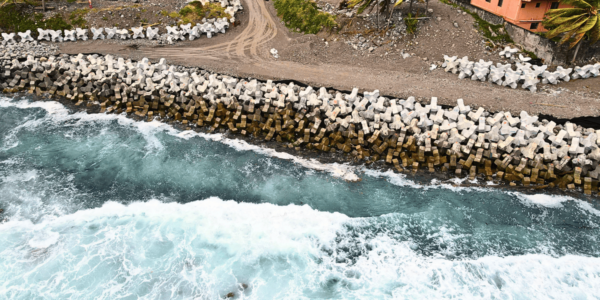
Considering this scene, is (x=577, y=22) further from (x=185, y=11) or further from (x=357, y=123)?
(x=185, y=11)

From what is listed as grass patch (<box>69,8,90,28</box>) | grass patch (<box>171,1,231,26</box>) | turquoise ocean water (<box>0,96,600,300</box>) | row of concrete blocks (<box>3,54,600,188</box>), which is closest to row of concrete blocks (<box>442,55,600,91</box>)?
row of concrete blocks (<box>3,54,600,188</box>)

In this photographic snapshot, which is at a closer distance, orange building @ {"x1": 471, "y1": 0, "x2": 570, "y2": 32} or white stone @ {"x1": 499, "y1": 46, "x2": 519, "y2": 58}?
white stone @ {"x1": 499, "y1": 46, "x2": 519, "y2": 58}

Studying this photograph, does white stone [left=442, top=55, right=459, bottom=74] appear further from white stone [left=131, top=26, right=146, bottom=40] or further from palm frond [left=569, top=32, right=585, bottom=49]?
white stone [left=131, top=26, right=146, bottom=40]

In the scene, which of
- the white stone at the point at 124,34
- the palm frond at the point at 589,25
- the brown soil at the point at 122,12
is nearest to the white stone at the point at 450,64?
the palm frond at the point at 589,25

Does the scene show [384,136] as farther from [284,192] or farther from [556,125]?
[556,125]

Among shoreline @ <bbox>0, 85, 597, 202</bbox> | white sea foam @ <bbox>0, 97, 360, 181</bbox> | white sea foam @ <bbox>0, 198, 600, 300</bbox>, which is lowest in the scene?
white sea foam @ <bbox>0, 198, 600, 300</bbox>

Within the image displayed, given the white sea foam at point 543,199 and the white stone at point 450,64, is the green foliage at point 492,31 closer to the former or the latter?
the white stone at point 450,64

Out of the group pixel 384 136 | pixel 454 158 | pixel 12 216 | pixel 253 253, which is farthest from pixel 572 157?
pixel 12 216

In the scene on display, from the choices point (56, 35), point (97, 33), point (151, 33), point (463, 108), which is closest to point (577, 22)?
point (463, 108)
